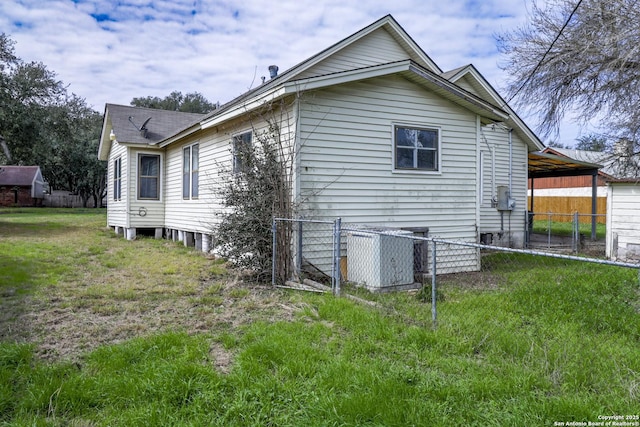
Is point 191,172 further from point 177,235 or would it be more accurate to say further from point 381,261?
point 381,261

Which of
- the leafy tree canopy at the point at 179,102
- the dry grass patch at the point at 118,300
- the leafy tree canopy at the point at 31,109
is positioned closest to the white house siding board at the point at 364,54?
the dry grass patch at the point at 118,300

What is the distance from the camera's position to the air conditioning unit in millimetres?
6508

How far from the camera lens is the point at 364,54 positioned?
1055 cm

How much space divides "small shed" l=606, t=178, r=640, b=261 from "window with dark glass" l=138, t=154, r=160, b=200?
1302cm

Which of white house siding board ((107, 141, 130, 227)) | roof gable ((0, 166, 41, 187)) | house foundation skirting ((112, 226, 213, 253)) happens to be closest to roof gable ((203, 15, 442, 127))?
house foundation skirting ((112, 226, 213, 253))

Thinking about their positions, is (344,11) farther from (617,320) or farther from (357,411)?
(357,411)

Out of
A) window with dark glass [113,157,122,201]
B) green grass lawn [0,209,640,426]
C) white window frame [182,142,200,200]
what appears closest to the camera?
green grass lawn [0,209,640,426]

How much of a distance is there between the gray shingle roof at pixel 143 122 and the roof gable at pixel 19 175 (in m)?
34.2

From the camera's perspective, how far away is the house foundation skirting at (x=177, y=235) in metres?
10.6

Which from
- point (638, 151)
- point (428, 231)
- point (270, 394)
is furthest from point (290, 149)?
point (638, 151)

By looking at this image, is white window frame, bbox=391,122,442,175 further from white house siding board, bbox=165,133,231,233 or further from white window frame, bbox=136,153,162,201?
white window frame, bbox=136,153,162,201

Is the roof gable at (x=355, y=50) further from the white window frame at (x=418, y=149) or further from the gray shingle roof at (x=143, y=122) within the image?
the gray shingle roof at (x=143, y=122)

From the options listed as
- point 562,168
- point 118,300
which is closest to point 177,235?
point 118,300

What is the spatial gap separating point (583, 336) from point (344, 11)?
7556 mm
